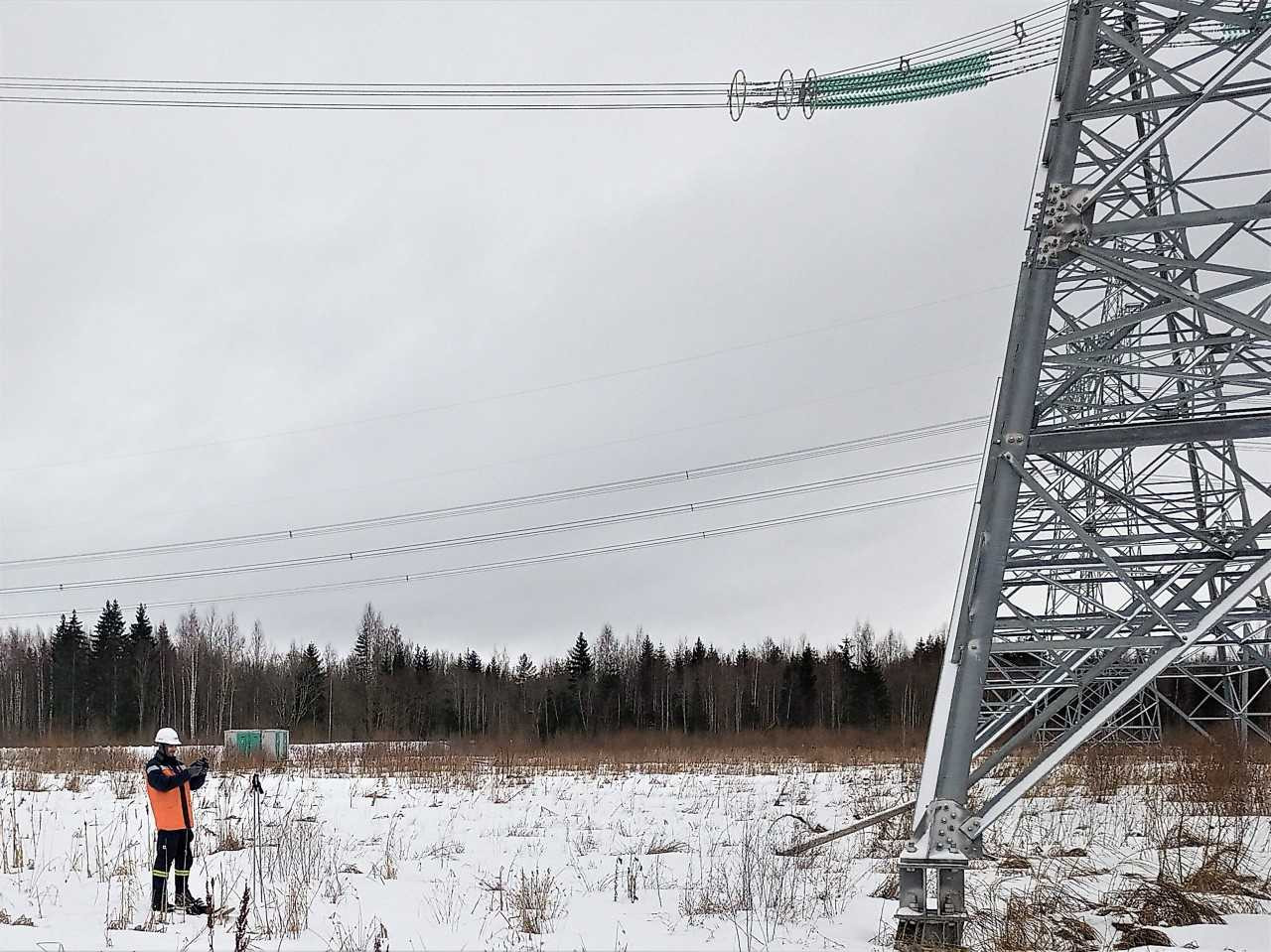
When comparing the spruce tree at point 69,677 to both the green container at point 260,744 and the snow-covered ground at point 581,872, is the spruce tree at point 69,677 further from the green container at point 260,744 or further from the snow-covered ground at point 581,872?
the snow-covered ground at point 581,872

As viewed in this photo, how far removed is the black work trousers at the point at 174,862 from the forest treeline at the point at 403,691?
152 feet

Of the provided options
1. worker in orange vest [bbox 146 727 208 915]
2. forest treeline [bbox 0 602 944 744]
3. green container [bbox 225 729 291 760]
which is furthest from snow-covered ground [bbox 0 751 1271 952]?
forest treeline [bbox 0 602 944 744]

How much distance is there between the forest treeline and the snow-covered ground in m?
39.8

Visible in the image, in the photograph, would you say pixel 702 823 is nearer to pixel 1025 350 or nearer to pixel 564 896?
pixel 564 896

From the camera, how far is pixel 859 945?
23.9 feet

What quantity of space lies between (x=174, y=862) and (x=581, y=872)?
387cm

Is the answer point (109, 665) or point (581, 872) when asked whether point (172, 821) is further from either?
point (109, 665)

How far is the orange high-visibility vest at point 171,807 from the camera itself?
829 cm

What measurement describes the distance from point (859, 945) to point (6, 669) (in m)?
72.2

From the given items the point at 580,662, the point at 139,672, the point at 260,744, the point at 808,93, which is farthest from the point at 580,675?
the point at 808,93

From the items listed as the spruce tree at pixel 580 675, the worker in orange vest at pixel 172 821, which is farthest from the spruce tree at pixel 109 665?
the worker in orange vest at pixel 172 821

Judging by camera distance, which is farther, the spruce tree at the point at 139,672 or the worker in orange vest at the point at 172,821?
the spruce tree at the point at 139,672

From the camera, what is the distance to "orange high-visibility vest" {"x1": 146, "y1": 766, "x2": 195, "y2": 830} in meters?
8.29

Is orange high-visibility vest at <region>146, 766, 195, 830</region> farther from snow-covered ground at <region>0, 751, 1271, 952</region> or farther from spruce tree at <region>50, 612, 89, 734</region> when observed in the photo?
spruce tree at <region>50, 612, 89, 734</region>
